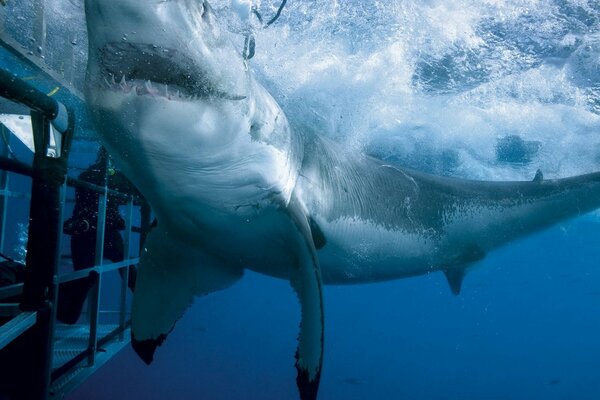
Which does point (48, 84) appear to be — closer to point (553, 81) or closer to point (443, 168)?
point (553, 81)

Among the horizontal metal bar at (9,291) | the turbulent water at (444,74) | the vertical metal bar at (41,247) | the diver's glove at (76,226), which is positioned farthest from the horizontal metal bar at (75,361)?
the turbulent water at (444,74)

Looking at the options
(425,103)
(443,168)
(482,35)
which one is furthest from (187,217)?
(443,168)

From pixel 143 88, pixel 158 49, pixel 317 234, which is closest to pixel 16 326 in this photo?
pixel 143 88

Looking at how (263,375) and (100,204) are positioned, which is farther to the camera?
(263,375)

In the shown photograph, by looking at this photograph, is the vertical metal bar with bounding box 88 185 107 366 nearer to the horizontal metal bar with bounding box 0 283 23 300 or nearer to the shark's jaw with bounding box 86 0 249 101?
the horizontal metal bar with bounding box 0 283 23 300

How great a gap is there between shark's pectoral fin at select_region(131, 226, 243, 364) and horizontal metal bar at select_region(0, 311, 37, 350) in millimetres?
1583

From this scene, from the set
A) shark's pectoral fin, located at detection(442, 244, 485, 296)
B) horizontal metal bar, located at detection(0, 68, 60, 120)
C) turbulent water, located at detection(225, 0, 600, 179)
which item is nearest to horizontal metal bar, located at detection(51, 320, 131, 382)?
horizontal metal bar, located at detection(0, 68, 60, 120)

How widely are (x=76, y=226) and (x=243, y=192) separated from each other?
3341 millimetres

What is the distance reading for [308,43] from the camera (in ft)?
21.9

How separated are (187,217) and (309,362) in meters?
1.34

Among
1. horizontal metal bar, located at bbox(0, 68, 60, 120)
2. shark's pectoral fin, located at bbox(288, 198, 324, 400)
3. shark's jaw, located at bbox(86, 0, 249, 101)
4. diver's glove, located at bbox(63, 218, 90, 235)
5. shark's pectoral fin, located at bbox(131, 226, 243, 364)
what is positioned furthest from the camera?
diver's glove, located at bbox(63, 218, 90, 235)

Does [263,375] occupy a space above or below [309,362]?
below

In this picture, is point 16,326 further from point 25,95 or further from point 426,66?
point 426,66

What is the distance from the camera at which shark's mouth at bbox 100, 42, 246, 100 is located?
4.84ft
